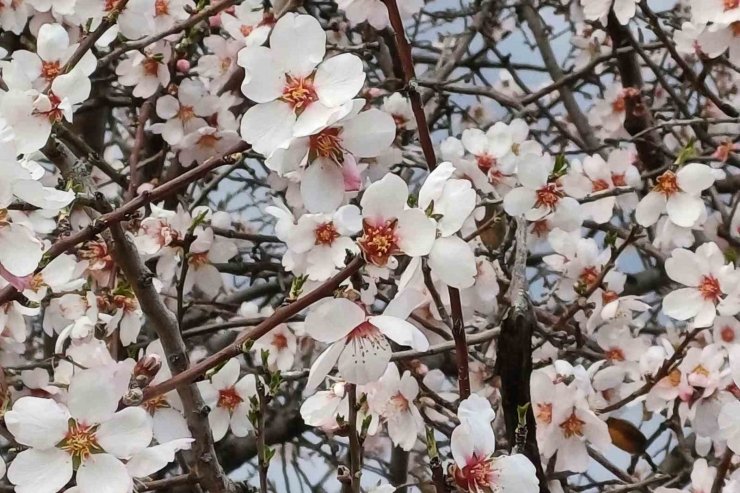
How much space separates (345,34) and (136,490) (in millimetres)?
1620

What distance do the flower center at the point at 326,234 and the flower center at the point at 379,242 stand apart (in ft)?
1.23

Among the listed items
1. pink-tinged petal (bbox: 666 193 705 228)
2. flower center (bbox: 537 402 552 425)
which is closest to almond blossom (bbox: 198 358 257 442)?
flower center (bbox: 537 402 552 425)

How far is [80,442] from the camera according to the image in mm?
665

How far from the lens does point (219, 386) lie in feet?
3.95

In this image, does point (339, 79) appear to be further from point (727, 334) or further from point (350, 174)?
point (727, 334)

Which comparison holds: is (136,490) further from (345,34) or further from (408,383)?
(345,34)

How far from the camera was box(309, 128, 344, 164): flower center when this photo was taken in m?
0.67

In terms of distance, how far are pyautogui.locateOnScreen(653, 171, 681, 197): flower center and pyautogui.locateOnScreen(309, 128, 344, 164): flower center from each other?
2.74 ft

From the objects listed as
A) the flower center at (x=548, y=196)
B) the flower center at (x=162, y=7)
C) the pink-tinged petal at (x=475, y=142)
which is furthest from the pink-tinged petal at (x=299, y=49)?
the flower center at (x=162, y=7)

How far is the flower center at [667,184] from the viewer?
130 cm

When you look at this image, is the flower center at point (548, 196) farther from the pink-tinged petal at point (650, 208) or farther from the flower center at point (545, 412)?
the flower center at point (545, 412)

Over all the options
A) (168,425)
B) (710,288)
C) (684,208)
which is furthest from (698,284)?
(168,425)

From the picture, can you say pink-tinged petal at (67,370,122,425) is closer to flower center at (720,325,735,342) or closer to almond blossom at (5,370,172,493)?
almond blossom at (5,370,172,493)

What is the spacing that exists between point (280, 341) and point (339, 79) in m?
0.94
